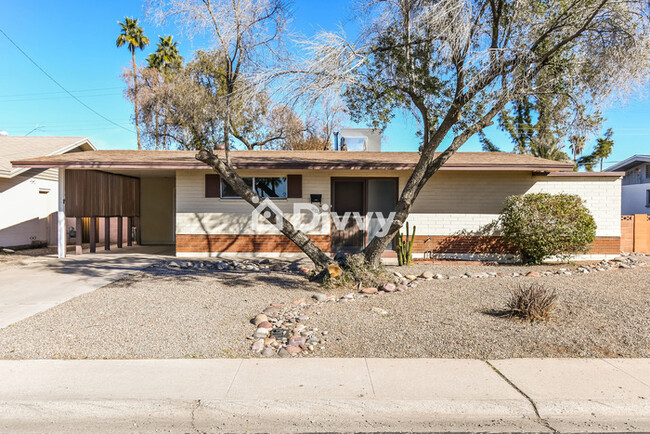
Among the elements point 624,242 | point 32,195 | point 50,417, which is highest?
point 32,195

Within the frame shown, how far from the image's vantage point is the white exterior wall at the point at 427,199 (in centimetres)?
1212

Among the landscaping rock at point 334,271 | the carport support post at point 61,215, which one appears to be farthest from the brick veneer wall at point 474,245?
the carport support post at point 61,215

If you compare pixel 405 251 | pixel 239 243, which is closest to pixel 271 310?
pixel 405 251

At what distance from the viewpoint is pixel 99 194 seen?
13.6 metres

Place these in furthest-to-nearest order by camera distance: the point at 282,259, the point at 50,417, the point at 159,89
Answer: the point at 159,89, the point at 282,259, the point at 50,417

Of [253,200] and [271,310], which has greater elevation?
[253,200]

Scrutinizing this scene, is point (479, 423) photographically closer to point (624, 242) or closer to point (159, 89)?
point (624, 242)

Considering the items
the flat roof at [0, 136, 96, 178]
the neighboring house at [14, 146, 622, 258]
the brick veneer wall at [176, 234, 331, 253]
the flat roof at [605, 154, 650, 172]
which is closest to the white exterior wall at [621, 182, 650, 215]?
the flat roof at [605, 154, 650, 172]

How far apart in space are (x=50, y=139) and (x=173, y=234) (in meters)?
8.15

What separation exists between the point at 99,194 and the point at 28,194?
4352 millimetres

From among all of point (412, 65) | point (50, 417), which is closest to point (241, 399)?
point (50, 417)

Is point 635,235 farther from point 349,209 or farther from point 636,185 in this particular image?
point 636,185

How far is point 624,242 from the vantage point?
13.4 metres

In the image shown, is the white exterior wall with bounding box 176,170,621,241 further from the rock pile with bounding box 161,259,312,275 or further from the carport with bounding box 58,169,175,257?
the carport with bounding box 58,169,175,257
